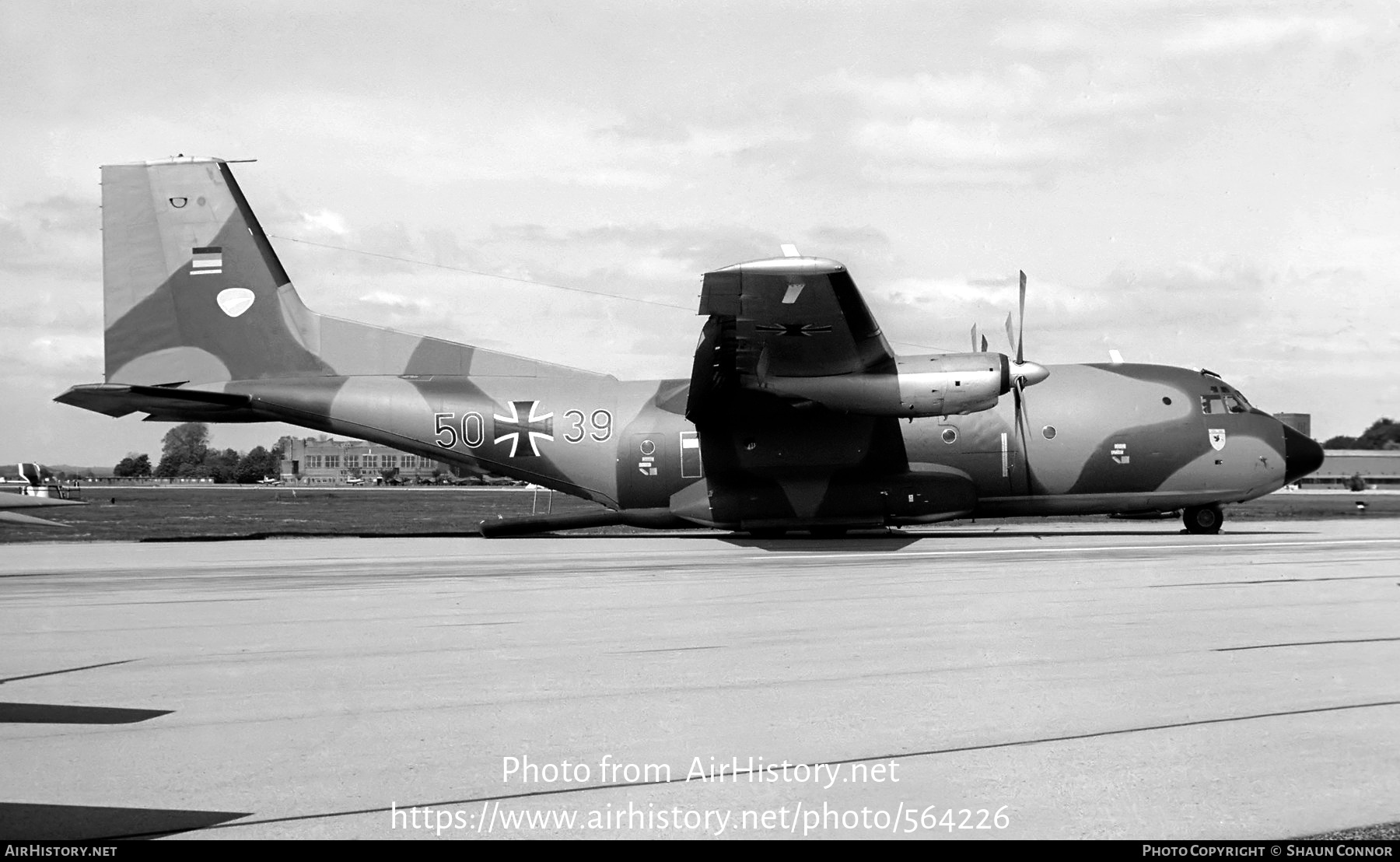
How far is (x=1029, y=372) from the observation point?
66.4 feet

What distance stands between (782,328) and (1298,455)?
11.7m

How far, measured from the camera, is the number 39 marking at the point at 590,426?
2230 cm

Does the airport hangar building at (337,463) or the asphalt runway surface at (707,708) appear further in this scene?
the airport hangar building at (337,463)

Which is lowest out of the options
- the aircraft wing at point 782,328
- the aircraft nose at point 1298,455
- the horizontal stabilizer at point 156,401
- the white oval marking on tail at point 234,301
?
the aircraft nose at point 1298,455

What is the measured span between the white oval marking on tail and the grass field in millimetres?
4942

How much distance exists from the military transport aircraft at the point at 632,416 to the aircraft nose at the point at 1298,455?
0.19 ft

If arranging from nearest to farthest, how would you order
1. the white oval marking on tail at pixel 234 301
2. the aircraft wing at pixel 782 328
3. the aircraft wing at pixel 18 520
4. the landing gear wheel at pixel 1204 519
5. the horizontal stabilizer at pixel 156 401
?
the aircraft wing at pixel 18 520 < the aircraft wing at pixel 782 328 < the horizontal stabilizer at pixel 156 401 < the white oval marking on tail at pixel 234 301 < the landing gear wheel at pixel 1204 519

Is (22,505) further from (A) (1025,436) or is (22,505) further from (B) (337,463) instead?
(B) (337,463)

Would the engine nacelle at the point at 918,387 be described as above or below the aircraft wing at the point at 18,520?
above

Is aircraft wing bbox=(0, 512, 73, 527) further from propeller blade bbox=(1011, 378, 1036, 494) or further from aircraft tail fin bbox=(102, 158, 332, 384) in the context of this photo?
propeller blade bbox=(1011, 378, 1036, 494)

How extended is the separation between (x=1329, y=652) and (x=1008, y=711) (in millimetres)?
3430

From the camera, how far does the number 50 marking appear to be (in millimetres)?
22250

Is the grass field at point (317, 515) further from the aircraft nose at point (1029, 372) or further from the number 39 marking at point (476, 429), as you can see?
the aircraft nose at point (1029, 372)

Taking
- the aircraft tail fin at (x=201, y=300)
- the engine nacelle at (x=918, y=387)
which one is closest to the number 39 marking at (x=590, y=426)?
the aircraft tail fin at (x=201, y=300)
